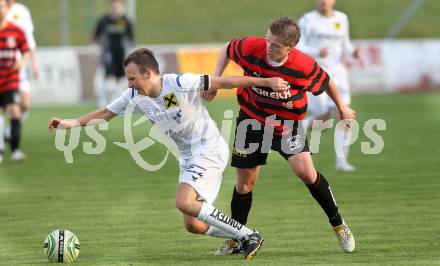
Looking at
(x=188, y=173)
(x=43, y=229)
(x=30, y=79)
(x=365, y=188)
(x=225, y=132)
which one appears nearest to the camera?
(x=188, y=173)

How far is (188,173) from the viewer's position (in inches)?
319

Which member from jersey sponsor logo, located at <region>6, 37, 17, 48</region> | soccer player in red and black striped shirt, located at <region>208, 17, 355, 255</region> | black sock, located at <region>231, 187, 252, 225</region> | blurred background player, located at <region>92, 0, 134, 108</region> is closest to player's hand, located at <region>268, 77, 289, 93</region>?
soccer player in red and black striped shirt, located at <region>208, 17, 355, 255</region>

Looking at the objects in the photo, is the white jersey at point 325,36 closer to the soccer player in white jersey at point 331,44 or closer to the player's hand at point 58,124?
the soccer player in white jersey at point 331,44

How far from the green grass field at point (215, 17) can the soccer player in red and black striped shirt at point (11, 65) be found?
15.5 m

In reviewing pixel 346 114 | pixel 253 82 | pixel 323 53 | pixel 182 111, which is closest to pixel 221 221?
pixel 182 111

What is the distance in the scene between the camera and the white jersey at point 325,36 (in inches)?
541

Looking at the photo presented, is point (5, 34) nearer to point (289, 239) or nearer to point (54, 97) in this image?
point (289, 239)

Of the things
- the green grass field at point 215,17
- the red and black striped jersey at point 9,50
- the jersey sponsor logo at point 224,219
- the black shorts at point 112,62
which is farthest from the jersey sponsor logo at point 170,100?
the green grass field at point 215,17

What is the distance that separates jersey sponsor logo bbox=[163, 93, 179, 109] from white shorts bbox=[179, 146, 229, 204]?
464 mm

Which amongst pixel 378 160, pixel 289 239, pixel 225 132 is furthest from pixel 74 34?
pixel 289 239

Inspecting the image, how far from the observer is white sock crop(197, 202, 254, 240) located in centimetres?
795

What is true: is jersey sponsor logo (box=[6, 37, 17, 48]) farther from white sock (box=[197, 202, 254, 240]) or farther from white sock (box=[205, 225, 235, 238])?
white sock (box=[197, 202, 254, 240])

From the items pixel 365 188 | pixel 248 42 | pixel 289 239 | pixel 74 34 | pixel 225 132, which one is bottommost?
pixel 74 34

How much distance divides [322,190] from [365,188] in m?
3.74
